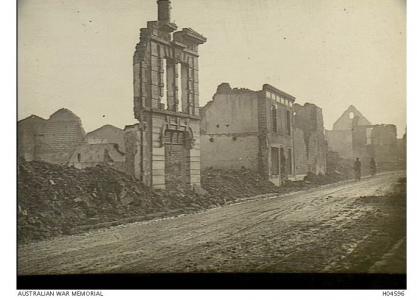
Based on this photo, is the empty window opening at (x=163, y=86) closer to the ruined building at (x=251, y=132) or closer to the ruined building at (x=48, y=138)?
the ruined building at (x=251, y=132)

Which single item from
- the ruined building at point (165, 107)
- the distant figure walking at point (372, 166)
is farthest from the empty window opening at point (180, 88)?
the distant figure walking at point (372, 166)

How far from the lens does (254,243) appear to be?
6.13 m

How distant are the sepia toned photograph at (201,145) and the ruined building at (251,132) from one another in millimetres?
41

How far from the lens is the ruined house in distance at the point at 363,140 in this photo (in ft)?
20.6

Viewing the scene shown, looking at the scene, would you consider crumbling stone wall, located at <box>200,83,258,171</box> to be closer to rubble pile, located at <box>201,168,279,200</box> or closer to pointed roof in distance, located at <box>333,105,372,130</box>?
rubble pile, located at <box>201,168,279,200</box>

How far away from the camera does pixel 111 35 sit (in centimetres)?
645

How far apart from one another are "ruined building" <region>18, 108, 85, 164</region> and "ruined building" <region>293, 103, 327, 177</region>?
9.18 feet

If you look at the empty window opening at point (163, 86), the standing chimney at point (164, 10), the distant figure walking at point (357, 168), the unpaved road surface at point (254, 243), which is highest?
the standing chimney at point (164, 10)

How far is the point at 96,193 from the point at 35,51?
1.90m

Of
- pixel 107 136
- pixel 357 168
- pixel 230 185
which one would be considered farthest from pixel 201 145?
pixel 357 168

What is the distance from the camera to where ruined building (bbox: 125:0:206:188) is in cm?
656

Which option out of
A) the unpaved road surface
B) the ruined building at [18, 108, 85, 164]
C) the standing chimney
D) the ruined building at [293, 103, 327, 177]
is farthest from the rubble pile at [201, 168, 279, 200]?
the standing chimney

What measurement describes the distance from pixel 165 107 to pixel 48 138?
1.56 metres
